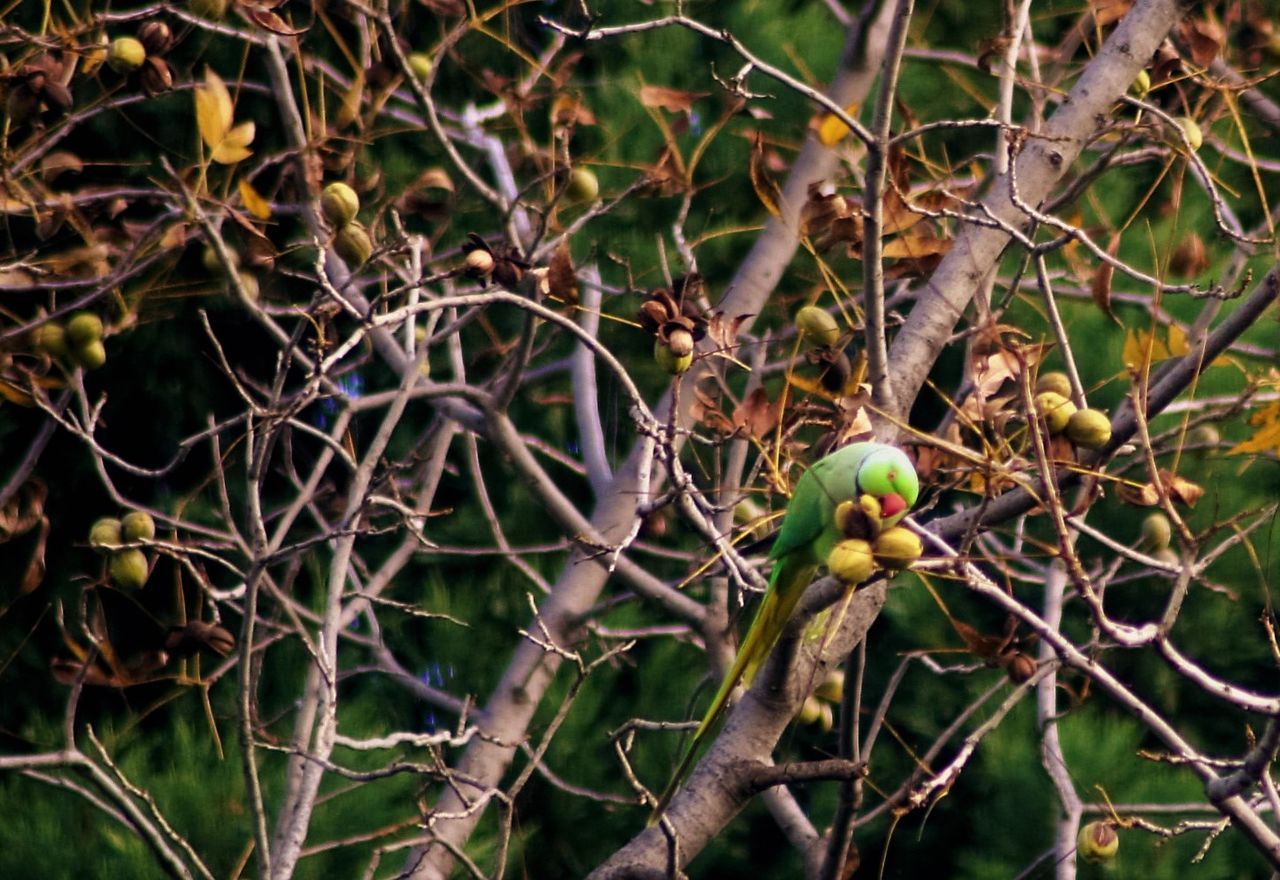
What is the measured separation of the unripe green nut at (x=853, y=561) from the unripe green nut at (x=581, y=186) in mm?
1306

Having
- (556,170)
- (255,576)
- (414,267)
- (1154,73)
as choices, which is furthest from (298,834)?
(1154,73)

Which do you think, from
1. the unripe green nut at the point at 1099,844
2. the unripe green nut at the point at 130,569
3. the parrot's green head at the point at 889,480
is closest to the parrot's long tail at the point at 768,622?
the parrot's green head at the point at 889,480

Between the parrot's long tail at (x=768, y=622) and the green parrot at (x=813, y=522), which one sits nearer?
the green parrot at (x=813, y=522)

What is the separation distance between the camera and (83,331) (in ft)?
8.85

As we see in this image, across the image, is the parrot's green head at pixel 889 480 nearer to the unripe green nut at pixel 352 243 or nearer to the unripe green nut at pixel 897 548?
the unripe green nut at pixel 897 548

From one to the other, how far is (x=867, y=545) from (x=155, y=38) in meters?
1.80

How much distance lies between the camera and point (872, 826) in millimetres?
3764

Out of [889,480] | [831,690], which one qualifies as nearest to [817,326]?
[889,480]

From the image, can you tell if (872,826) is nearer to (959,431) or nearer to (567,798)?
(567,798)

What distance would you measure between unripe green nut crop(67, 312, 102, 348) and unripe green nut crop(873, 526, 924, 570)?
1731 mm

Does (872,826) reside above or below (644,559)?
below

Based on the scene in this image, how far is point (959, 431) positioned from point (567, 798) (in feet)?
5.85

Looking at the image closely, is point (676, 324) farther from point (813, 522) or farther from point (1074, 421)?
point (1074, 421)

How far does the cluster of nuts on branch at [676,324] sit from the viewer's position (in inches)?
75.3
